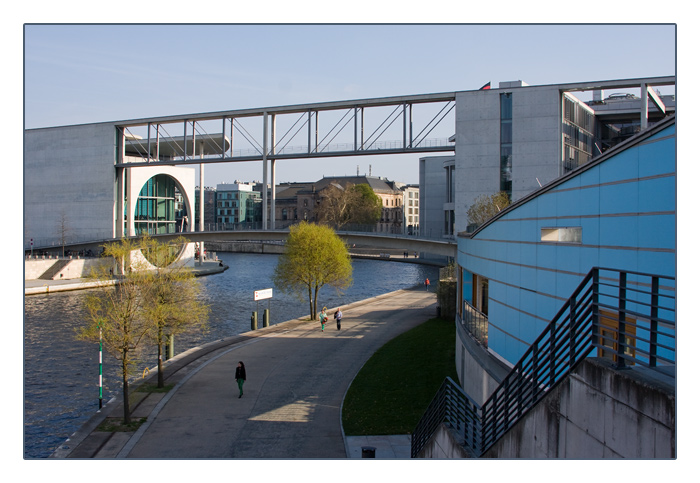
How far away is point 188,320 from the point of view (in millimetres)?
23203

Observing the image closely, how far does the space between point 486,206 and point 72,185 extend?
47620 mm

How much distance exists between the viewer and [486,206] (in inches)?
1710

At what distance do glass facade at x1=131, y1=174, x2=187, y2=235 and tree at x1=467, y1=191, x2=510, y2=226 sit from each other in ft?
148

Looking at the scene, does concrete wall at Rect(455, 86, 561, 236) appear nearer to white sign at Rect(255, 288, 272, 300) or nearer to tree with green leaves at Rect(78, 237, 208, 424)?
white sign at Rect(255, 288, 272, 300)

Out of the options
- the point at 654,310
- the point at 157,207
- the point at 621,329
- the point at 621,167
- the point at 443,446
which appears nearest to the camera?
the point at 654,310

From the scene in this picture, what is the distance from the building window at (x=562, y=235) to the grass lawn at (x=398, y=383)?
6478 mm

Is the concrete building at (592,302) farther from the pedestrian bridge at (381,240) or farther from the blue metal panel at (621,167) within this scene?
the pedestrian bridge at (381,240)

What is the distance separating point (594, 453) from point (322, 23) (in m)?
8.68

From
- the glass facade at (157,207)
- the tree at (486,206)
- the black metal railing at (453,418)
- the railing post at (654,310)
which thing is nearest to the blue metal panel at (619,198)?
the black metal railing at (453,418)

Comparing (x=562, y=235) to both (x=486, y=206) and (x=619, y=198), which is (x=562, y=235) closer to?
(x=619, y=198)

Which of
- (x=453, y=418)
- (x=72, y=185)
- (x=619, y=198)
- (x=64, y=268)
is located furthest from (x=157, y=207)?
(x=619, y=198)

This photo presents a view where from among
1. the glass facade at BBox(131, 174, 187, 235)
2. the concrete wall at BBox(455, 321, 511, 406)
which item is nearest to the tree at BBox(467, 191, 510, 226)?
the concrete wall at BBox(455, 321, 511, 406)

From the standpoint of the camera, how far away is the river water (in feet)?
64.6

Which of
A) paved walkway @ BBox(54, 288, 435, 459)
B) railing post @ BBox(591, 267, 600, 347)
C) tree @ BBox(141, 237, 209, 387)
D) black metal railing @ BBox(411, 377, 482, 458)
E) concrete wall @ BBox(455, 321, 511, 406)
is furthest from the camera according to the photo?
tree @ BBox(141, 237, 209, 387)
